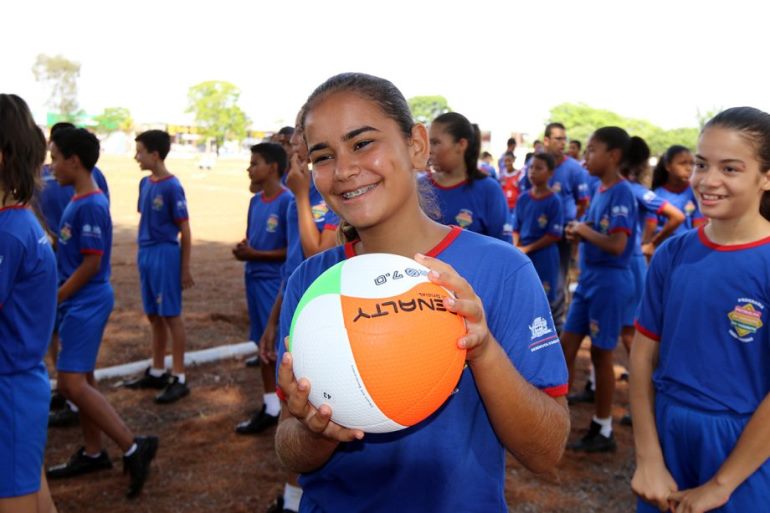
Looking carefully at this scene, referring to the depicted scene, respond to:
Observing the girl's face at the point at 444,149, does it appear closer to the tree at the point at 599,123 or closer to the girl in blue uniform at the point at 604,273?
the girl in blue uniform at the point at 604,273

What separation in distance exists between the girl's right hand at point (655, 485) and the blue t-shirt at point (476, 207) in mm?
3175

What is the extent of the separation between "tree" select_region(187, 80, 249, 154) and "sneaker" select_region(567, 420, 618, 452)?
99635 millimetres

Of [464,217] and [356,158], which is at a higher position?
[356,158]

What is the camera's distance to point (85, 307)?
488 centimetres

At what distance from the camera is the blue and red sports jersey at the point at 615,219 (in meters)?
5.49

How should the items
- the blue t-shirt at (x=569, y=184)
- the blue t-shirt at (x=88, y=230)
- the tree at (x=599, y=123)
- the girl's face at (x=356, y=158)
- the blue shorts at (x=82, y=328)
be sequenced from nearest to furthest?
the girl's face at (x=356, y=158) → the blue shorts at (x=82, y=328) → the blue t-shirt at (x=88, y=230) → the blue t-shirt at (x=569, y=184) → the tree at (x=599, y=123)

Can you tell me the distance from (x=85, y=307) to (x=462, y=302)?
4.29m

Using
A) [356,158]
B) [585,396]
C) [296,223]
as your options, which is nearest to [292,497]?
[296,223]

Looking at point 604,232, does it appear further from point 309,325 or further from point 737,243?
point 309,325

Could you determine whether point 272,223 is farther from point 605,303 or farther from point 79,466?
point 605,303

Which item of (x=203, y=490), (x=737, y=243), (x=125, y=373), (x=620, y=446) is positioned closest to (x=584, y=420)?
(x=620, y=446)

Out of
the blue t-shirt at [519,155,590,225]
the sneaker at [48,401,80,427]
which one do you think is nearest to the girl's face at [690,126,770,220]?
the sneaker at [48,401,80,427]

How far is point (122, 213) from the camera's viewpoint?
20625 mm

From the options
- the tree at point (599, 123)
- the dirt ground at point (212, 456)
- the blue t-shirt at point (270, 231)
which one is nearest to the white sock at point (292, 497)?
the dirt ground at point (212, 456)
